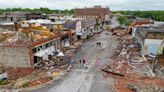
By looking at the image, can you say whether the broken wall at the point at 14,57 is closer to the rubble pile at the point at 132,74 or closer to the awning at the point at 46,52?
the awning at the point at 46,52

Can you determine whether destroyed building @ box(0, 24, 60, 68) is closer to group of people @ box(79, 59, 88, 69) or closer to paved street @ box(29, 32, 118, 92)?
group of people @ box(79, 59, 88, 69)

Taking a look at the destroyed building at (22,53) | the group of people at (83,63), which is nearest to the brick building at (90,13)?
the group of people at (83,63)

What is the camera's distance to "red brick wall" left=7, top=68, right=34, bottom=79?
104 ft

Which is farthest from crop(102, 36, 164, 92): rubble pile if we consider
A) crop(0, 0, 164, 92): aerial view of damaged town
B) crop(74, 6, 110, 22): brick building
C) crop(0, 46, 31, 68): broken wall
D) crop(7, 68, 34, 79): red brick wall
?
crop(74, 6, 110, 22): brick building

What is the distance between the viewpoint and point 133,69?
33.8 meters

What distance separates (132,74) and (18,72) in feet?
48.1

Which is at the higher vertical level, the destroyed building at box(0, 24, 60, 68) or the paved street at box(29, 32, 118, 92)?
the destroyed building at box(0, 24, 60, 68)

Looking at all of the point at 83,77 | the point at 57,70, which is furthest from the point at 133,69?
the point at 57,70

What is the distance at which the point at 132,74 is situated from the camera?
31500 mm

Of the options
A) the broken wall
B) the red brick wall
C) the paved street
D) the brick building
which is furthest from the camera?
the brick building

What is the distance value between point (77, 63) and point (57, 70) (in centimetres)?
454

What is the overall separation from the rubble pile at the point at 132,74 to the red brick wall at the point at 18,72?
9929 millimetres

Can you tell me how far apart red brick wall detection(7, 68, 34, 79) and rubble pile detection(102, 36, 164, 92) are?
9.93 meters

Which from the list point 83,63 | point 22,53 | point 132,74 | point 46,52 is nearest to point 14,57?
point 22,53
